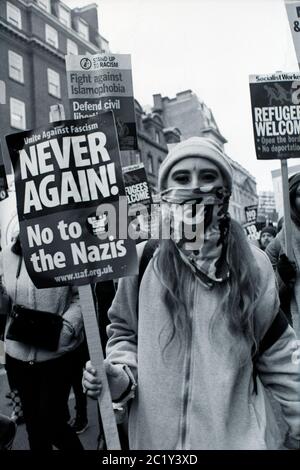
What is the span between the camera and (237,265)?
6.30 ft

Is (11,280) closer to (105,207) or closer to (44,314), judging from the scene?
(44,314)

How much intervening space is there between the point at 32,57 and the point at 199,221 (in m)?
26.8

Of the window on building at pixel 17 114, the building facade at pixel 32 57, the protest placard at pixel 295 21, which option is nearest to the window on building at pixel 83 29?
the building facade at pixel 32 57

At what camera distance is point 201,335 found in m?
1.82

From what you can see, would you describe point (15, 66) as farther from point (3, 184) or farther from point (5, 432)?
point (5, 432)

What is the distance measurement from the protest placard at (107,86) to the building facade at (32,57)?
18.9m

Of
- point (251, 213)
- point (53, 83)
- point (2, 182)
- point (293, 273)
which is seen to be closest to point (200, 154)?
point (293, 273)

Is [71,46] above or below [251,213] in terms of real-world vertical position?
above

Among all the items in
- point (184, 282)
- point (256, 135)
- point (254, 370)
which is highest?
point (256, 135)

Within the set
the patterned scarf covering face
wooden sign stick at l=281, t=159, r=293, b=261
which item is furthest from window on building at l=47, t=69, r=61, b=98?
the patterned scarf covering face

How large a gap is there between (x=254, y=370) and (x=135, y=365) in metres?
0.46

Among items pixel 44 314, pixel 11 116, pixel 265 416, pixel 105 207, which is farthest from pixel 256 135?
pixel 11 116

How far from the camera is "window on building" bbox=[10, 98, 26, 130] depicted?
23.8 m

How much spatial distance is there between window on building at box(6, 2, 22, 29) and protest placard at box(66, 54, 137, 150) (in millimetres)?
23502
